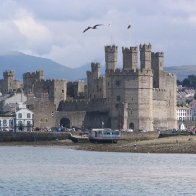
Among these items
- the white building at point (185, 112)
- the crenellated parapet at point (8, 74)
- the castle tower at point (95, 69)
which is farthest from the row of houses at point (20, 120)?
the white building at point (185, 112)

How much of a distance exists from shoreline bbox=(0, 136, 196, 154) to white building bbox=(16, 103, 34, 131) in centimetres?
1328

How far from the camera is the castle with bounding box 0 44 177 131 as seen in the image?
10238 cm

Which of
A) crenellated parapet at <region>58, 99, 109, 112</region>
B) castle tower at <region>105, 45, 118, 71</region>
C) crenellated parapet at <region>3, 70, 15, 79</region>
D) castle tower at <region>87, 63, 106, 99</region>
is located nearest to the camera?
crenellated parapet at <region>58, 99, 109, 112</region>

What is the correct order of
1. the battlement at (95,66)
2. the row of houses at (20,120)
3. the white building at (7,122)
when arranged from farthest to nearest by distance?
the battlement at (95,66)
the white building at (7,122)
the row of houses at (20,120)

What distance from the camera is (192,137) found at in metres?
84.8

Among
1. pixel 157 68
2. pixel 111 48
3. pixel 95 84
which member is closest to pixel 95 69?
pixel 95 84

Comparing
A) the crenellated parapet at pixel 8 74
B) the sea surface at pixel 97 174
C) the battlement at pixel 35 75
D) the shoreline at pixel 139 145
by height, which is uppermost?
the crenellated parapet at pixel 8 74

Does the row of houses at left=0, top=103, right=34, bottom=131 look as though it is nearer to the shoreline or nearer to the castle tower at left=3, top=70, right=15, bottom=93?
the castle tower at left=3, top=70, right=15, bottom=93

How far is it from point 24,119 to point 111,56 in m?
10.9

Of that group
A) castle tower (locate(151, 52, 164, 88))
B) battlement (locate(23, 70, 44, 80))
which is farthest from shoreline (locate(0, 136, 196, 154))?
battlement (locate(23, 70, 44, 80))

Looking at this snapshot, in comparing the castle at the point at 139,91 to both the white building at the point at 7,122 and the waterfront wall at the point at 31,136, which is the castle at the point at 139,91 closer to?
the white building at the point at 7,122

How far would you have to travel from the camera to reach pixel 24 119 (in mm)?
105500

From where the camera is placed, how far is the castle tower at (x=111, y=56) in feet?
352

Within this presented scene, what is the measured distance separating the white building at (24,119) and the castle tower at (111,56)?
901cm
